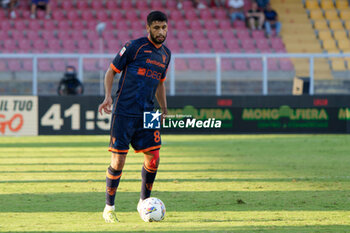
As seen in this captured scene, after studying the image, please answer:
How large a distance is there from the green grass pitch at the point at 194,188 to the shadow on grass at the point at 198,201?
10 millimetres

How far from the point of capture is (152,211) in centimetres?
596

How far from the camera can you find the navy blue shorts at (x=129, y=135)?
5992mm

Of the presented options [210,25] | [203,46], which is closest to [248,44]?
[203,46]

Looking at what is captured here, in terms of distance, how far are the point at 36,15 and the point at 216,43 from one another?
7.14 m

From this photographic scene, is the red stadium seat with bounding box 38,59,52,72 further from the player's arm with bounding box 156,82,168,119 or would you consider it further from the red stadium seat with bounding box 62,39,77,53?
the player's arm with bounding box 156,82,168,119

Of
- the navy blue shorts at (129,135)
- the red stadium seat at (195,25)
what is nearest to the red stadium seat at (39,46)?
the red stadium seat at (195,25)

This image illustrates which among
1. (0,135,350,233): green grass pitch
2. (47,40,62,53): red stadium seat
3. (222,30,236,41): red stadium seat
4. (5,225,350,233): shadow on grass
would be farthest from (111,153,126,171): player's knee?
(222,30,236,41): red stadium seat

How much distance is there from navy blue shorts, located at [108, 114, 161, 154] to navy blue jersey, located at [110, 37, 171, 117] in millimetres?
63

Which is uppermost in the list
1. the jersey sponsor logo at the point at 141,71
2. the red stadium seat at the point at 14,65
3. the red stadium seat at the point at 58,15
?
the red stadium seat at the point at 58,15

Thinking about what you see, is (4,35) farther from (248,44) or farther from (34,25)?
(248,44)

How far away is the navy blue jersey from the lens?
598cm

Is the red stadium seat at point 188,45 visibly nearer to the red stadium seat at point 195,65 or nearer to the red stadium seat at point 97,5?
the red stadium seat at point 97,5

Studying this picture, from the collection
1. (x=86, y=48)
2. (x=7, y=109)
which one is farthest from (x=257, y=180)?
(x=86, y=48)

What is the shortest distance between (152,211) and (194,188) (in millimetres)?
2505
